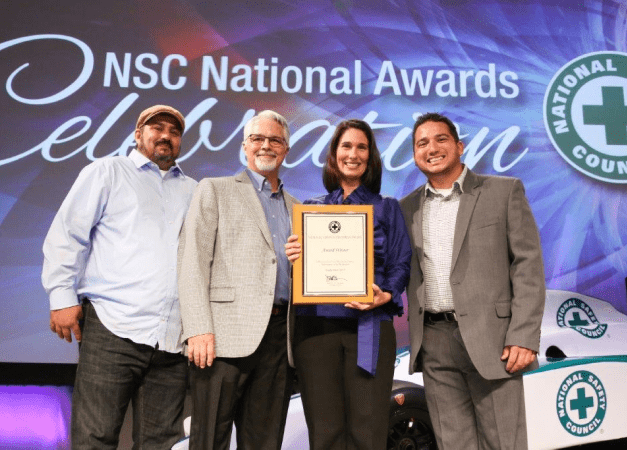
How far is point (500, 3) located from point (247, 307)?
3700mm

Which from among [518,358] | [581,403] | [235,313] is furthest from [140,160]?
[581,403]

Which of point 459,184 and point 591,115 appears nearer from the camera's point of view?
point 459,184

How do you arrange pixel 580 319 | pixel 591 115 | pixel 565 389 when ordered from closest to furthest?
pixel 565 389 → pixel 580 319 → pixel 591 115

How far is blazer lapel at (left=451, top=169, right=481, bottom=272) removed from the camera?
1911 mm

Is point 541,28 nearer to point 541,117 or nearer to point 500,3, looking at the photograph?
point 500,3

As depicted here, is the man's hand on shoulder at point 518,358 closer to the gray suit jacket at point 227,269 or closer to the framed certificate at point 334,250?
the framed certificate at point 334,250

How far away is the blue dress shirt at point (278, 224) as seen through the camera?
1932mm

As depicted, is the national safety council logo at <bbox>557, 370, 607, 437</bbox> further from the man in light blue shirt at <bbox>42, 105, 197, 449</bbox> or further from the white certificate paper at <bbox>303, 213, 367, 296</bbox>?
the man in light blue shirt at <bbox>42, 105, 197, 449</bbox>

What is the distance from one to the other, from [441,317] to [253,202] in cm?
83

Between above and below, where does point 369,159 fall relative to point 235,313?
above

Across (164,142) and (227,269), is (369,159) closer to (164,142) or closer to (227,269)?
(227,269)

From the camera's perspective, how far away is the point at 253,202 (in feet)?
6.46

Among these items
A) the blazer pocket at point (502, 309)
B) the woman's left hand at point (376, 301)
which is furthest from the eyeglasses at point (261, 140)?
the blazer pocket at point (502, 309)

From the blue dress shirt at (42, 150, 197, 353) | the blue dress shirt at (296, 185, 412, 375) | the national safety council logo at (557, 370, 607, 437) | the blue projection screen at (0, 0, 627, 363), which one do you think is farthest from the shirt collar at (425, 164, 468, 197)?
the blue projection screen at (0, 0, 627, 363)
